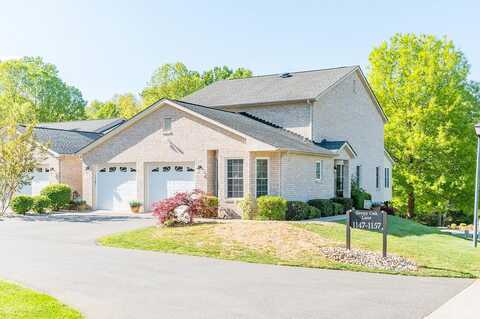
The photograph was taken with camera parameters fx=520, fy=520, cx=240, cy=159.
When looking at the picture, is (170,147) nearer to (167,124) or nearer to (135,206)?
(167,124)

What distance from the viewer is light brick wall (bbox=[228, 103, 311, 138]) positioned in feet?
88.0

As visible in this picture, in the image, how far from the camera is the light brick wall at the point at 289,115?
2683 cm

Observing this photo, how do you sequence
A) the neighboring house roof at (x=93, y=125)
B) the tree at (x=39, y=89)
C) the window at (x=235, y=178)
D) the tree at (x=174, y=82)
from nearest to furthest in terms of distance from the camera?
1. the window at (x=235, y=178)
2. the neighboring house roof at (x=93, y=125)
3. the tree at (x=174, y=82)
4. the tree at (x=39, y=89)

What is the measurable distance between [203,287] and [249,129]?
14.1m

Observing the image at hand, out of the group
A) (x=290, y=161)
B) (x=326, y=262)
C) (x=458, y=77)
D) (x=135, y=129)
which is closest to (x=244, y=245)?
(x=326, y=262)

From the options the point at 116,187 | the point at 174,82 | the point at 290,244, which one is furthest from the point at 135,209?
the point at 174,82

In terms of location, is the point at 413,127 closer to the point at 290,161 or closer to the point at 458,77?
the point at 458,77

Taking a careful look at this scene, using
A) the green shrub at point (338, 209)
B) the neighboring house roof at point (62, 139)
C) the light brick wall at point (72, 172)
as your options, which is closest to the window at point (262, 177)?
the green shrub at point (338, 209)

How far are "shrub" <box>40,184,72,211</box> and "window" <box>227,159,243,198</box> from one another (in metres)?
9.73

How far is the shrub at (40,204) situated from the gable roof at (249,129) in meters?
3.12

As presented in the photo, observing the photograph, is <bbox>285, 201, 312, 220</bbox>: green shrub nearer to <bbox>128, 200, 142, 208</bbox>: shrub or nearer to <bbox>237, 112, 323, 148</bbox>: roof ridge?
<bbox>237, 112, 323, 148</bbox>: roof ridge

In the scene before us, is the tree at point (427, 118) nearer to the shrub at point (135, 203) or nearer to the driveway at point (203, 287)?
the shrub at point (135, 203)

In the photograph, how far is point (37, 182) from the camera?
3042 centimetres

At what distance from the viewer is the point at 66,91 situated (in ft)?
239
